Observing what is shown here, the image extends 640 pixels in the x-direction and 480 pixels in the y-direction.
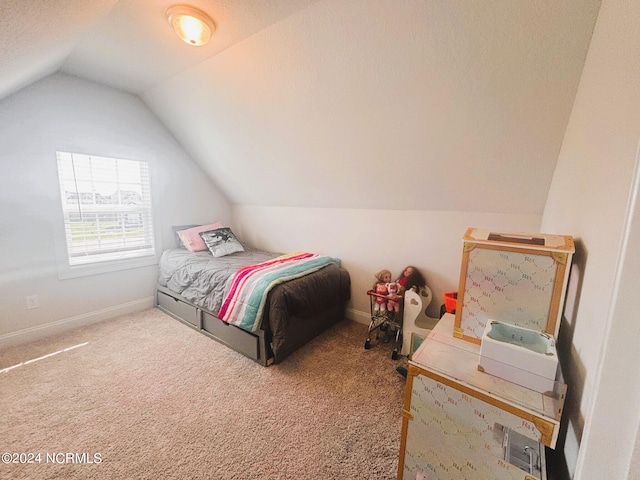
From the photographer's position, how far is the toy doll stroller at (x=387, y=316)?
220cm

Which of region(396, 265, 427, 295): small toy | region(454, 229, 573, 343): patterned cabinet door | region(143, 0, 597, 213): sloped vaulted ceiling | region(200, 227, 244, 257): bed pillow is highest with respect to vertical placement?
region(143, 0, 597, 213): sloped vaulted ceiling

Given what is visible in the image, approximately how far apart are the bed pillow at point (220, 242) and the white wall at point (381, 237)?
50cm

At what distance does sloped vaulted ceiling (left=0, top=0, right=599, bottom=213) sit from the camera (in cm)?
128

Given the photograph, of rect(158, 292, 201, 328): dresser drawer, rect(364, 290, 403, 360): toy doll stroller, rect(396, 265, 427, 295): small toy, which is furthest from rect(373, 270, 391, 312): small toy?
rect(158, 292, 201, 328): dresser drawer

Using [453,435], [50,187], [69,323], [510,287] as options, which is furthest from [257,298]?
[50,187]

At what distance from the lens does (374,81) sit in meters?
1.66

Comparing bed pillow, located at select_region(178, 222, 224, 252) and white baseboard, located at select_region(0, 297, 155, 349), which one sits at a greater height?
bed pillow, located at select_region(178, 222, 224, 252)

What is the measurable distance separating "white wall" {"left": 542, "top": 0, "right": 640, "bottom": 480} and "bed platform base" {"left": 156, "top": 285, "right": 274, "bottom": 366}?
1742 mm

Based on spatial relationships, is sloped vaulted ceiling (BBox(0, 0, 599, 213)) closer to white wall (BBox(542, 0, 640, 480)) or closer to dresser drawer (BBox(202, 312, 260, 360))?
white wall (BBox(542, 0, 640, 480))

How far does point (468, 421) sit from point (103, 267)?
133 inches

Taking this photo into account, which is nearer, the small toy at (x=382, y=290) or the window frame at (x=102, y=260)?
the small toy at (x=382, y=290)

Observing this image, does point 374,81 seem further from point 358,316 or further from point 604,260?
point 358,316

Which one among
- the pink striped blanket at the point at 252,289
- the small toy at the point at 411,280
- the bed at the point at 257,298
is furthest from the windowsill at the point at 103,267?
the small toy at the point at 411,280

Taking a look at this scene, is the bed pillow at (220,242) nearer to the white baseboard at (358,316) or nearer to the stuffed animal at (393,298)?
the white baseboard at (358,316)
